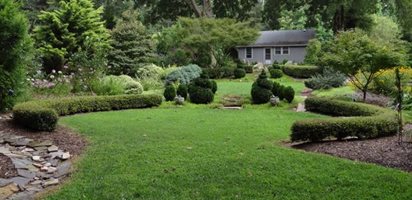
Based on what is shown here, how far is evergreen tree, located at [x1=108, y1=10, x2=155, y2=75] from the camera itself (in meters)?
21.4

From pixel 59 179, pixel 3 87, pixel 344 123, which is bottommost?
pixel 59 179

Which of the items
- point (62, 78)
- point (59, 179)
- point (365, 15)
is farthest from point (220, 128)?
point (365, 15)

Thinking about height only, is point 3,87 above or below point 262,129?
above

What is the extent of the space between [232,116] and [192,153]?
4.86 meters

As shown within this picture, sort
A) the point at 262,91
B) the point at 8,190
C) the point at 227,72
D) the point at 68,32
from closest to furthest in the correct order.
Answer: the point at 8,190
the point at 262,91
the point at 68,32
the point at 227,72

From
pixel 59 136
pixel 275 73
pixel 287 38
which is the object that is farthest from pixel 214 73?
pixel 59 136

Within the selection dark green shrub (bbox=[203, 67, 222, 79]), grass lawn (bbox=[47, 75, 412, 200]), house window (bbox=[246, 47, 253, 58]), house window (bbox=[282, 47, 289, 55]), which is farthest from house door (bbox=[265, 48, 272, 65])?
grass lawn (bbox=[47, 75, 412, 200])

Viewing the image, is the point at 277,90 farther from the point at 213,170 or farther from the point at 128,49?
the point at 128,49

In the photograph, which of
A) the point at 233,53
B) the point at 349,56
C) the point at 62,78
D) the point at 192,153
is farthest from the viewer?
the point at 233,53

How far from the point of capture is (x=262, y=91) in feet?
46.5

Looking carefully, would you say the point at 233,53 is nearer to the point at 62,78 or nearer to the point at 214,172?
the point at 62,78

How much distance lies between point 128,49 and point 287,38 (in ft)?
69.4

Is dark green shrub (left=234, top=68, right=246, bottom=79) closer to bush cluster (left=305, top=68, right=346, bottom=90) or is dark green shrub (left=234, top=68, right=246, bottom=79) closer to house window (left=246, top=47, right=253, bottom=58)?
bush cluster (left=305, top=68, right=346, bottom=90)

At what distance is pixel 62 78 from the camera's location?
14.7 metres
